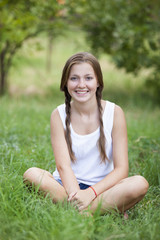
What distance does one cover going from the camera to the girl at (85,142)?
7.14ft

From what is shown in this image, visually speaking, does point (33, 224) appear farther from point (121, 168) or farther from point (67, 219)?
point (121, 168)

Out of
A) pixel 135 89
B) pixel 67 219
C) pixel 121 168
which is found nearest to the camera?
pixel 67 219

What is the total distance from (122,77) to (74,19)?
359cm

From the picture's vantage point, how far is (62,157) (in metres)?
2.27

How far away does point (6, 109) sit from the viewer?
4.88 metres

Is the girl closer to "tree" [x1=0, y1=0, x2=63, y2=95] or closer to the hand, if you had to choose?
the hand

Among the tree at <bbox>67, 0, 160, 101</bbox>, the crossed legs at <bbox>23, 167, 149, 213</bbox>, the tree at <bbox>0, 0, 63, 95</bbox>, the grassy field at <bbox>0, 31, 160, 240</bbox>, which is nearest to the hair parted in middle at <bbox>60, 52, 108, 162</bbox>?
the crossed legs at <bbox>23, 167, 149, 213</bbox>

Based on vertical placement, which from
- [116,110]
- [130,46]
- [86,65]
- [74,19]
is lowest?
[116,110]

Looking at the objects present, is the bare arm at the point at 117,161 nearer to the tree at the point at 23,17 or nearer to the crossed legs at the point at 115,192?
the crossed legs at the point at 115,192

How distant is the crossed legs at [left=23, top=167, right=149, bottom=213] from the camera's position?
2057 mm

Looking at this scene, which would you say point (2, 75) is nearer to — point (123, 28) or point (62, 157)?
point (123, 28)

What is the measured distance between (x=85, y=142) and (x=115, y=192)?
0.42 m

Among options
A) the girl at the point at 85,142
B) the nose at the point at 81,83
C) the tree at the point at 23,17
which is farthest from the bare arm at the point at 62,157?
the tree at the point at 23,17

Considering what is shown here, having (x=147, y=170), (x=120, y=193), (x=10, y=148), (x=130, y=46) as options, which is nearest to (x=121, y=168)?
(x=120, y=193)
